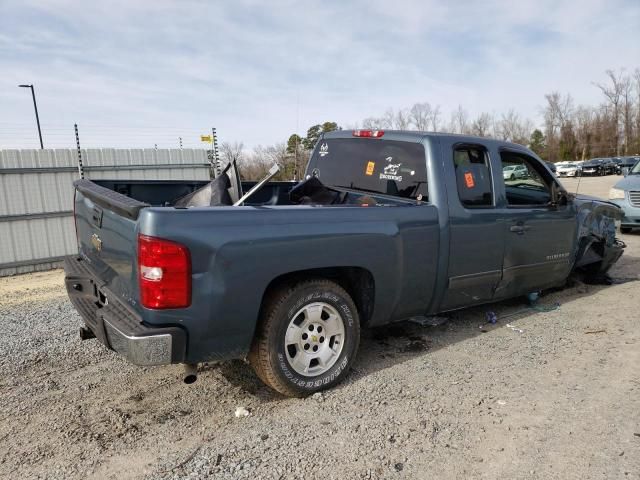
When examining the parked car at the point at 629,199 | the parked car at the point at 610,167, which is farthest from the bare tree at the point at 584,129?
the parked car at the point at 629,199

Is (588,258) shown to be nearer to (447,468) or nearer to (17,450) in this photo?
(447,468)

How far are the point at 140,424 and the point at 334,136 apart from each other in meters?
3.24

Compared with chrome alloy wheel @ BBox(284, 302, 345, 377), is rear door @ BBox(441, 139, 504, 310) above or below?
above

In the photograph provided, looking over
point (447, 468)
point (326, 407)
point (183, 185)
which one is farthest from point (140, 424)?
point (183, 185)

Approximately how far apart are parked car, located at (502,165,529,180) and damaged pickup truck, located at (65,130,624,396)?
0.10 ft

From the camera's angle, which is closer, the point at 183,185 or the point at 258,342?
the point at 258,342

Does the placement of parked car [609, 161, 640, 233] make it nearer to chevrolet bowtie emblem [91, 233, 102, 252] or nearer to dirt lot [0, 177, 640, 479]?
dirt lot [0, 177, 640, 479]

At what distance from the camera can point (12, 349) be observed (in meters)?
4.39

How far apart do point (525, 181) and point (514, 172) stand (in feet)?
1.40

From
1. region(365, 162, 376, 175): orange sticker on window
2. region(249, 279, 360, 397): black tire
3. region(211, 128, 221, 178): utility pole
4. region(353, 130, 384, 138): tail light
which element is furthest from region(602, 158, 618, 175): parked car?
region(249, 279, 360, 397): black tire

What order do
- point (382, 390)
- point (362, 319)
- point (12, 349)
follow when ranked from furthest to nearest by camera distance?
1. point (12, 349)
2. point (362, 319)
3. point (382, 390)

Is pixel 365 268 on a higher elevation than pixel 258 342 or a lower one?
higher

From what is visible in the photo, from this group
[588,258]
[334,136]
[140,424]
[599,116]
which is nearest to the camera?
[140,424]

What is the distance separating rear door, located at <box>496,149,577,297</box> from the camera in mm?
4609
